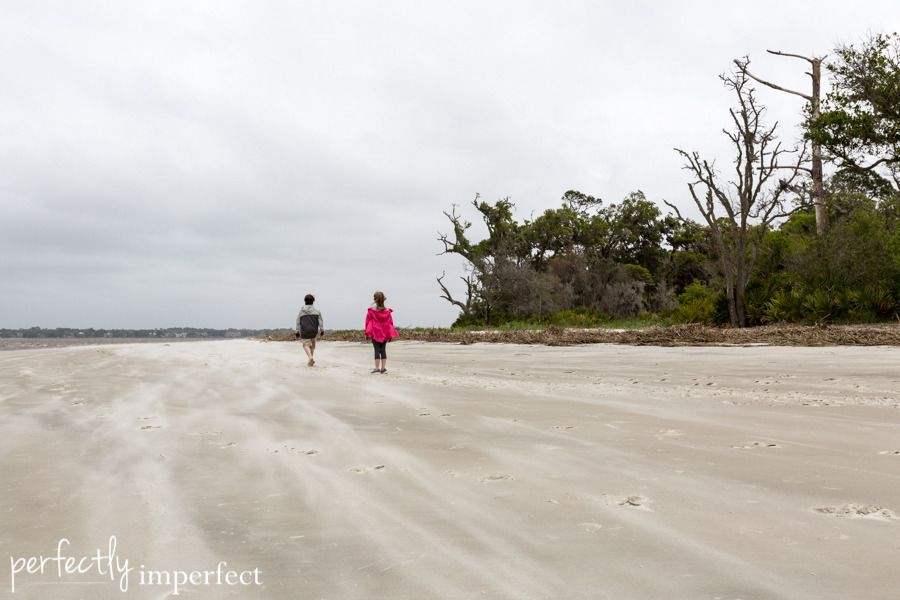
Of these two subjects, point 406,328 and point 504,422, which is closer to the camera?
point 504,422

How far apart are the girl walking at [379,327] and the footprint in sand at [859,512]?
8.45 meters

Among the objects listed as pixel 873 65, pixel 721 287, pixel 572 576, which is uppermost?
pixel 873 65

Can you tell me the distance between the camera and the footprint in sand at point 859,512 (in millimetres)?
2553

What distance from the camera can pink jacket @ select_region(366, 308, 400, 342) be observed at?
11.4m

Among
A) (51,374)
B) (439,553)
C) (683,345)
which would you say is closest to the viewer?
(439,553)

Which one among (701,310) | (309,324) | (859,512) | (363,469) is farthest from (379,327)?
(701,310)

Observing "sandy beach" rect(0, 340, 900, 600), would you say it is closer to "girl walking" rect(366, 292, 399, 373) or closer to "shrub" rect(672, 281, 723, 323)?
"girl walking" rect(366, 292, 399, 373)

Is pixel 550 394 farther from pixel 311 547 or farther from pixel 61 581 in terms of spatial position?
pixel 61 581

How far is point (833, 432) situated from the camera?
4281 mm

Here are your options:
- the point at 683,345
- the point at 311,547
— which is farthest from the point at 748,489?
the point at 683,345

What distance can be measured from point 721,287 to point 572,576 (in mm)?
25464

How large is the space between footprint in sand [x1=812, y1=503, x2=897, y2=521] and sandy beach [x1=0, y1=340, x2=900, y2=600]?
0.02 meters

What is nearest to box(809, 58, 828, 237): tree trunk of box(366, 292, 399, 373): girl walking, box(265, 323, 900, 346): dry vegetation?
box(265, 323, 900, 346): dry vegetation

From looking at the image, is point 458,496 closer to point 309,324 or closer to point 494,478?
point 494,478
